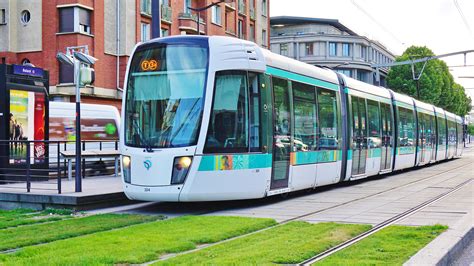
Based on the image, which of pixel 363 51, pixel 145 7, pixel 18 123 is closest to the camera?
pixel 18 123

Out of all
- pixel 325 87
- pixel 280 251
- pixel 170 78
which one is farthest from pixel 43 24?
pixel 280 251

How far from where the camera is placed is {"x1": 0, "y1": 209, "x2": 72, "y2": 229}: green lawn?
1102 centimetres

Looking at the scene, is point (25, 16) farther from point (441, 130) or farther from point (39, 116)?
point (441, 130)

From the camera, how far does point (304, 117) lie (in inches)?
611

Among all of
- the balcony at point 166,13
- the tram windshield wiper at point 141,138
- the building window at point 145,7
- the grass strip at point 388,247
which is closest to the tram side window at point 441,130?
the balcony at point 166,13

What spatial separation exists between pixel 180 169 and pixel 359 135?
9137 mm

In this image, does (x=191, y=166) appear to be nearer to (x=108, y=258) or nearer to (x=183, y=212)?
(x=183, y=212)

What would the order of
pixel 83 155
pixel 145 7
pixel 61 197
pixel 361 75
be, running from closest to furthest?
pixel 61 197 < pixel 83 155 < pixel 145 7 < pixel 361 75

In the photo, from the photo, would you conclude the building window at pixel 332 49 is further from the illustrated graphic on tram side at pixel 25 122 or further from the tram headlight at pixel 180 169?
the tram headlight at pixel 180 169

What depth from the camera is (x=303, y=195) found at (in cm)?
1627

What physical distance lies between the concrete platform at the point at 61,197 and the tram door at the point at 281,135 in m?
3.47

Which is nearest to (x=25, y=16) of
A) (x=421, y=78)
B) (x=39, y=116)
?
(x=39, y=116)

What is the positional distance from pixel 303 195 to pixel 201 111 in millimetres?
5219

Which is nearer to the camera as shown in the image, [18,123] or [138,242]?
[138,242]
